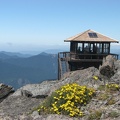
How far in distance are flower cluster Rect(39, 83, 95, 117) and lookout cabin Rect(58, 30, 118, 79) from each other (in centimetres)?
2841

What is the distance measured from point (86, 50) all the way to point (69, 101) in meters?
32.3

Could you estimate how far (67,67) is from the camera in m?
45.7

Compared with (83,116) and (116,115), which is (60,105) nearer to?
(83,116)

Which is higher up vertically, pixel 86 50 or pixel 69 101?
pixel 86 50

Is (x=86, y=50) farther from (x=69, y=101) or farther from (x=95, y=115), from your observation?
(x=95, y=115)

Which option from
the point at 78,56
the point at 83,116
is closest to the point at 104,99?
the point at 83,116

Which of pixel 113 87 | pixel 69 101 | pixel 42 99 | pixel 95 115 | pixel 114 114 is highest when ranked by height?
pixel 113 87

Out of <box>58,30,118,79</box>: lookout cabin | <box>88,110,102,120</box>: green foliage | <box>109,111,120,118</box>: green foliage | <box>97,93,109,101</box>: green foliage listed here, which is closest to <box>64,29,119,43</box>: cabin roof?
<box>58,30,118,79</box>: lookout cabin

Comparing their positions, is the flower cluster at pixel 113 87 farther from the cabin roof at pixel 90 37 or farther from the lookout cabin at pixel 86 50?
the cabin roof at pixel 90 37

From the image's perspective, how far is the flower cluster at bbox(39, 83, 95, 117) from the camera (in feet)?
43.3

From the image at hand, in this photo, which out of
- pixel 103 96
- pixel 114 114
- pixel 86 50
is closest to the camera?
pixel 114 114

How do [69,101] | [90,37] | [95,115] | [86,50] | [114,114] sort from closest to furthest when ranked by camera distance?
[114,114] < [95,115] < [69,101] < [90,37] < [86,50]

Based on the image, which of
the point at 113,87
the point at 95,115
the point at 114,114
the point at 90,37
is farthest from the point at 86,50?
the point at 114,114

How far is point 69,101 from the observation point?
530 inches
